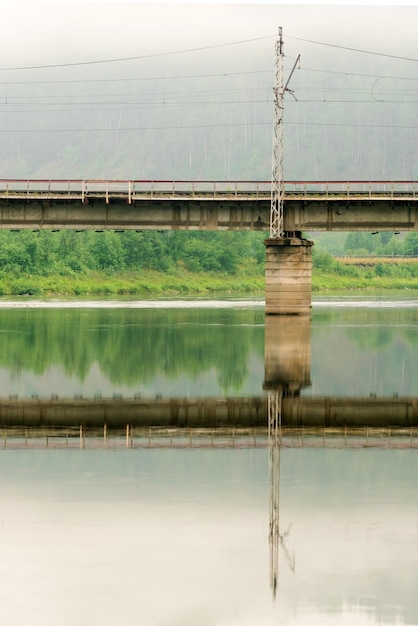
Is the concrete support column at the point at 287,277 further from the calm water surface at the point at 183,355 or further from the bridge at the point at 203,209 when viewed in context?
the bridge at the point at 203,209

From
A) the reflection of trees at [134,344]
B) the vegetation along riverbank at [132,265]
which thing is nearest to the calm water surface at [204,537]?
the reflection of trees at [134,344]

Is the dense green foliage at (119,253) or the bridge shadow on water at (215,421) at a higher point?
the dense green foliage at (119,253)

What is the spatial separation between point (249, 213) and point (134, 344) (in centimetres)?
3185

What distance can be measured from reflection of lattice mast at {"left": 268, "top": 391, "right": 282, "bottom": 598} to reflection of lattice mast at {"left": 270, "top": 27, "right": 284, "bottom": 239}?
46084 mm

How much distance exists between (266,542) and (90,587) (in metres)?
2.83

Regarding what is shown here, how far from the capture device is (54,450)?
24500 millimetres

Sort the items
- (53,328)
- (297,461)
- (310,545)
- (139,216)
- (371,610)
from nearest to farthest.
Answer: (371,610) → (310,545) → (297,461) → (53,328) → (139,216)

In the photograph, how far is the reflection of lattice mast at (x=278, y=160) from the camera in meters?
79.1

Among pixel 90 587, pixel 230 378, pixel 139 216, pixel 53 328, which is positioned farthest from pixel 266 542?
pixel 139 216

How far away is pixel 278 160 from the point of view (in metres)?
78.4

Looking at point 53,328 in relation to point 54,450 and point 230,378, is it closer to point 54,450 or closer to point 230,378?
point 230,378

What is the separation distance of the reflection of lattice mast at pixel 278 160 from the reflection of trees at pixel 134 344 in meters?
6.48

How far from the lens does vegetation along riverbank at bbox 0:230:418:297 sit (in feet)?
484

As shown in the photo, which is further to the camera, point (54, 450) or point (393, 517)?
point (54, 450)
